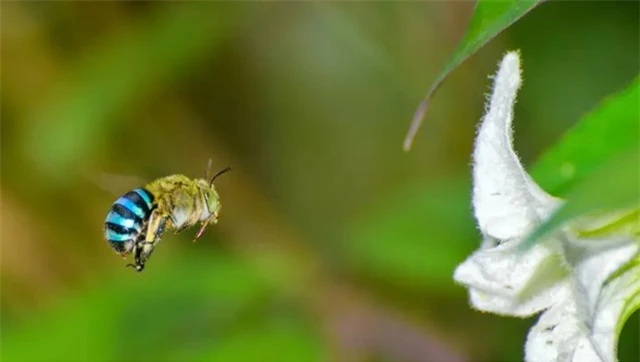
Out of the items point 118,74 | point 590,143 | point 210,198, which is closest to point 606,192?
point 590,143

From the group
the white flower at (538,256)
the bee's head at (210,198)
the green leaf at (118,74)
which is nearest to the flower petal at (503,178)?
the white flower at (538,256)

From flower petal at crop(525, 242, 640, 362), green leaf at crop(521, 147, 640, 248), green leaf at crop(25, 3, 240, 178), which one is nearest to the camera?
green leaf at crop(521, 147, 640, 248)

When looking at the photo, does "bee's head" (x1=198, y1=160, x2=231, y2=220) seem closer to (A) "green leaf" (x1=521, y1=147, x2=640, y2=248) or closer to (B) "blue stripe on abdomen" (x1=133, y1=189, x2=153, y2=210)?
(B) "blue stripe on abdomen" (x1=133, y1=189, x2=153, y2=210)

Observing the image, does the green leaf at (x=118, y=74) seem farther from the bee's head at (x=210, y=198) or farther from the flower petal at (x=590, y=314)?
the flower petal at (x=590, y=314)

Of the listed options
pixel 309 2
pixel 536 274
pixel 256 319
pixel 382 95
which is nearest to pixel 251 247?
pixel 256 319

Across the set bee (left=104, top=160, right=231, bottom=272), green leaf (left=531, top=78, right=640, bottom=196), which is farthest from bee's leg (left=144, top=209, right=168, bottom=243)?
green leaf (left=531, top=78, right=640, bottom=196)

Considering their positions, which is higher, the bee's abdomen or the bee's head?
the bee's head
